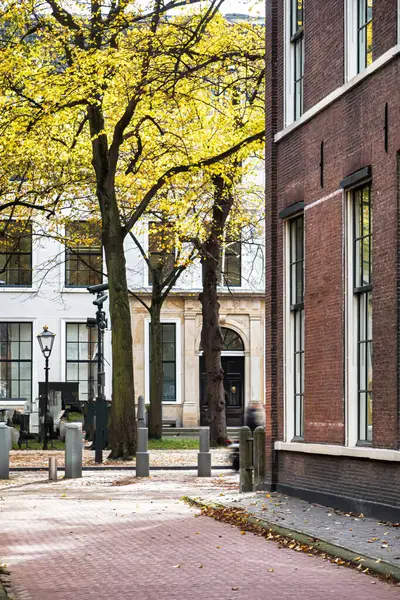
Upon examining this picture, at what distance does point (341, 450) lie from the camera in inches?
631

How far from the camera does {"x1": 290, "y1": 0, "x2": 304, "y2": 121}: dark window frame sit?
18547mm

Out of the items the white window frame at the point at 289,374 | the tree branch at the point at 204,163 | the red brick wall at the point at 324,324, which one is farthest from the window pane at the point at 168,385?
the red brick wall at the point at 324,324

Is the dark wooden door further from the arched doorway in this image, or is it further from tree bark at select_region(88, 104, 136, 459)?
tree bark at select_region(88, 104, 136, 459)

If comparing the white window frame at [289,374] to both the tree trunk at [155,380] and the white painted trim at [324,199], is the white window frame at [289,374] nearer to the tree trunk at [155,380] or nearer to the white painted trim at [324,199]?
the white painted trim at [324,199]

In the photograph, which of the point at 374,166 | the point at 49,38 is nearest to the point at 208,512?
the point at 374,166

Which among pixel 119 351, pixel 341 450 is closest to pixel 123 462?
pixel 119 351

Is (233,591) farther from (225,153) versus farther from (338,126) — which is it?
(225,153)

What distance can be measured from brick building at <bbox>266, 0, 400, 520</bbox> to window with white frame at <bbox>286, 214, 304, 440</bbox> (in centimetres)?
2

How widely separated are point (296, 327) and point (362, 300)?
106 inches

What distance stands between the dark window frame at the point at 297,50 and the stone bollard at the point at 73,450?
303 inches

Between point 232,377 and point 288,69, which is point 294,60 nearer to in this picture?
point 288,69

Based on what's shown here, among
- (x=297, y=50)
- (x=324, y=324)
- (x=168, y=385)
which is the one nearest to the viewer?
(x=324, y=324)

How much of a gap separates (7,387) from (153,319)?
12.4 metres

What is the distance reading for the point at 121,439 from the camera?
1118 inches
